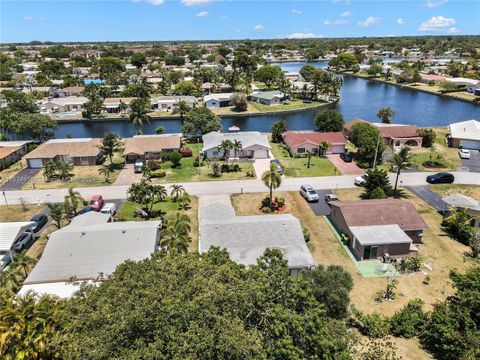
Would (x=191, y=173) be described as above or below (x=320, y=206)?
above

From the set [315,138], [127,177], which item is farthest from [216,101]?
[127,177]

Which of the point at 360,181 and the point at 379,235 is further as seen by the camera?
the point at 360,181

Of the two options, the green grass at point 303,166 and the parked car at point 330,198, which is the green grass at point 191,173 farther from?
the parked car at point 330,198

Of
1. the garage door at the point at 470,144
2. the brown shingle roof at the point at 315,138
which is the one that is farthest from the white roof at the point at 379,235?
the garage door at the point at 470,144

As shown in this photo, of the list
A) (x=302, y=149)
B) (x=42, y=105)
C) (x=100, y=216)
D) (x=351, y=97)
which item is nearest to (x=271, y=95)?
(x=351, y=97)

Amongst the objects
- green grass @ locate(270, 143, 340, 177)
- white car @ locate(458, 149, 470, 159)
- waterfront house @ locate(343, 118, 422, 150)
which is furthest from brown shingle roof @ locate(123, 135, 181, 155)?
white car @ locate(458, 149, 470, 159)

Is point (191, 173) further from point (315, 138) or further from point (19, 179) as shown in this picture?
point (19, 179)

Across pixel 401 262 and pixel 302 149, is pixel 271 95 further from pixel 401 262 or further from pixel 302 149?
pixel 401 262
